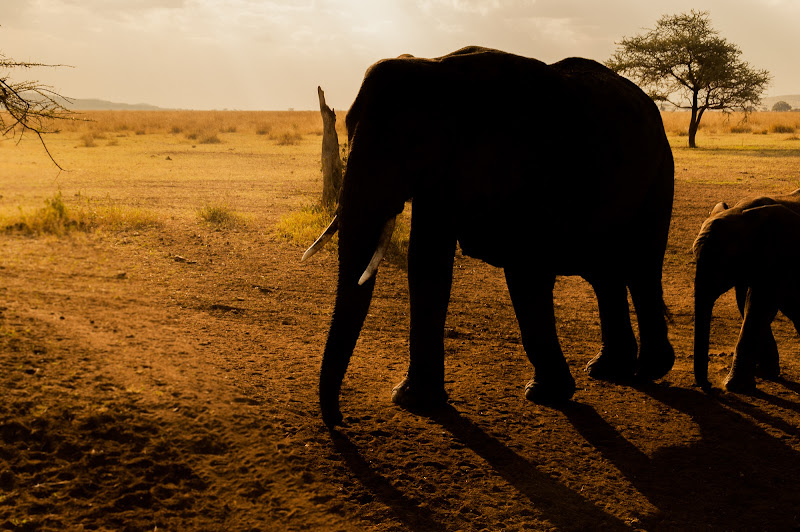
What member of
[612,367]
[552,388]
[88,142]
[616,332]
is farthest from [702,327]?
[88,142]

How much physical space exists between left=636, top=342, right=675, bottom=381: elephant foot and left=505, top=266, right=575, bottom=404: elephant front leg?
0.90 metres

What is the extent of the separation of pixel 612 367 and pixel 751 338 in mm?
1095

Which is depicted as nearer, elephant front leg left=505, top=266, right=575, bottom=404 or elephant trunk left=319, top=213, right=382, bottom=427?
elephant trunk left=319, top=213, right=382, bottom=427

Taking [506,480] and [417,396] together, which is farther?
[417,396]

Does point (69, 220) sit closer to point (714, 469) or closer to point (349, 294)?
point (349, 294)

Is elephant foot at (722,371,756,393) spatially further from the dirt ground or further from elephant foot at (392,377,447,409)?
elephant foot at (392,377,447,409)

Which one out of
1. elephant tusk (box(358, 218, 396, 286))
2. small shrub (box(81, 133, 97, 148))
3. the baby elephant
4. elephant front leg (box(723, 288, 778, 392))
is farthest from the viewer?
A: small shrub (box(81, 133, 97, 148))

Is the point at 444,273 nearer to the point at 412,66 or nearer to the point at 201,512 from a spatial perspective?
the point at 412,66

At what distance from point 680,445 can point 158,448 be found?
134 inches

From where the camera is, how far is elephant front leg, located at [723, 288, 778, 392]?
19.5 feet

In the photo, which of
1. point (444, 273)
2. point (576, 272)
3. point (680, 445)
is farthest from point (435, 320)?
point (680, 445)

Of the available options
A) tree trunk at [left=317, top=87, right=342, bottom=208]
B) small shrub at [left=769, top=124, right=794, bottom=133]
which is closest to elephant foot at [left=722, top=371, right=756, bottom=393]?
tree trunk at [left=317, top=87, right=342, bottom=208]

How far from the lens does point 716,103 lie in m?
32.8

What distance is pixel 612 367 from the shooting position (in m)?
6.45
